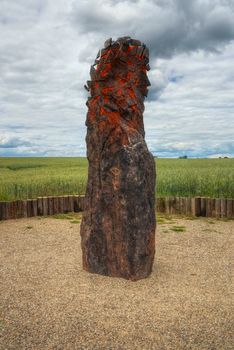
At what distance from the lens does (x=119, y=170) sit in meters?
5.91

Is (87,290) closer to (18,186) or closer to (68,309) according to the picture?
(68,309)

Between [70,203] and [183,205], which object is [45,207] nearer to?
[70,203]

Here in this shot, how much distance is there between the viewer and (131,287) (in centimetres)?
584

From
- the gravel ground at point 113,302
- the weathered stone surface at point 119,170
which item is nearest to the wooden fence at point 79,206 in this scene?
the gravel ground at point 113,302

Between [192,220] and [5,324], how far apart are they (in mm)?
7067

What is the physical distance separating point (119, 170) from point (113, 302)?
1.73 m

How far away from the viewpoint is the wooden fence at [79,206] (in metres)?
11.3

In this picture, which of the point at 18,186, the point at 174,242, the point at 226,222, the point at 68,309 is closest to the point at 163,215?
the point at 226,222

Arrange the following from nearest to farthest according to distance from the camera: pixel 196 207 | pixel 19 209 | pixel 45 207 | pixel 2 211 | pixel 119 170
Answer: pixel 119 170
pixel 2 211
pixel 19 209
pixel 196 207
pixel 45 207

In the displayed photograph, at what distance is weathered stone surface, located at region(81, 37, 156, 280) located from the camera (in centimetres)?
591

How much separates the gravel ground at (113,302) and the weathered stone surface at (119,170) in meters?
0.42

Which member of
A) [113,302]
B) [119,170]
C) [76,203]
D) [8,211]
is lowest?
[113,302]

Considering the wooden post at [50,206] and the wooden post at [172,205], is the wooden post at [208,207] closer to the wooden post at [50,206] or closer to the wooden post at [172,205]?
the wooden post at [172,205]

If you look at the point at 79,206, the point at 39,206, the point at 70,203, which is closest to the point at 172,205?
the point at 79,206
